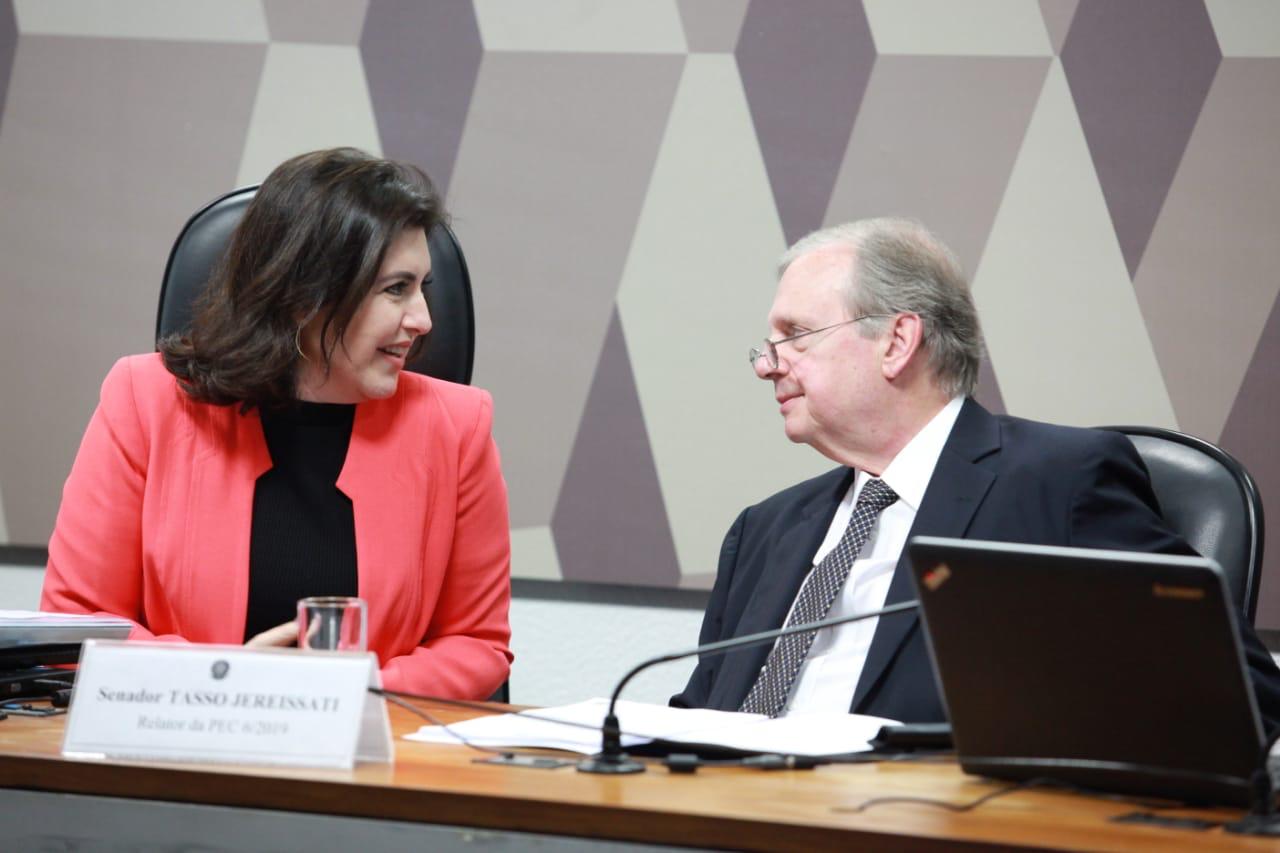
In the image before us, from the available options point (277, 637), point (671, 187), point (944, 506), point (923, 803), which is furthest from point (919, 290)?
point (923, 803)

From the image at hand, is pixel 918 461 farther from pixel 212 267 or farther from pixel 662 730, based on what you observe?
pixel 212 267

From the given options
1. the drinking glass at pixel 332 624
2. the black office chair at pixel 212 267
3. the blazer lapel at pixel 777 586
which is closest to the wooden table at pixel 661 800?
the drinking glass at pixel 332 624

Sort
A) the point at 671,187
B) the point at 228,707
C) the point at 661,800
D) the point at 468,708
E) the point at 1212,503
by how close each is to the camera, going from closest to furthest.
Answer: the point at 661,800
the point at 228,707
the point at 468,708
the point at 1212,503
the point at 671,187

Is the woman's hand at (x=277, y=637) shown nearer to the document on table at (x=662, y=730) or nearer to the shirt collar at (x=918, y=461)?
the document on table at (x=662, y=730)

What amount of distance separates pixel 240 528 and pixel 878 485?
83 centimetres

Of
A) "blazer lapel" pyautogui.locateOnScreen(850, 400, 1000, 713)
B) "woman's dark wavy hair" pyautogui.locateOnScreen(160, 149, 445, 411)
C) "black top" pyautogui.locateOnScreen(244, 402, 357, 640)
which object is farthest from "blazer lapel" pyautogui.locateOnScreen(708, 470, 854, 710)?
"woman's dark wavy hair" pyautogui.locateOnScreen(160, 149, 445, 411)

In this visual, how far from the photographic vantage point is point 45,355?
9.66 ft

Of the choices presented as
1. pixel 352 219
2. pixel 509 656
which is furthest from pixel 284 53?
pixel 509 656

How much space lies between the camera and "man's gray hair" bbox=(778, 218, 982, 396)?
1.95m

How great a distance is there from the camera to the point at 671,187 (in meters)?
2.65

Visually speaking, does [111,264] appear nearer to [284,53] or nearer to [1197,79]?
[284,53]

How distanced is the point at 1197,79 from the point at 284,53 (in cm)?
166

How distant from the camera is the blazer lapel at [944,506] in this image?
165cm

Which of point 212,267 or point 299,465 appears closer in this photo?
point 299,465
